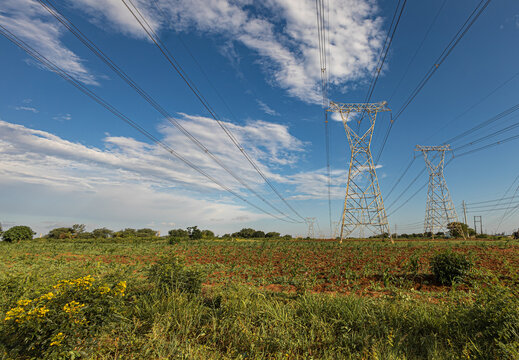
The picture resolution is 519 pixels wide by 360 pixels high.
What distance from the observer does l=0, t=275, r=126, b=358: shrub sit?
12.6ft

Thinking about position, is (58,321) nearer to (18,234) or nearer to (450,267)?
(450,267)

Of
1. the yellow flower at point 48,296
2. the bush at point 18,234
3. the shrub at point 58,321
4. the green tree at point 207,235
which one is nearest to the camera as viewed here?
the shrub at point 58,321

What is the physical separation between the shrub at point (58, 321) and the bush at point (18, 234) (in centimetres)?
7002

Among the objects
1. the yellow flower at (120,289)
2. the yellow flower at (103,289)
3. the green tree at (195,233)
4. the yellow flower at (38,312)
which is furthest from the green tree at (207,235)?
the yellow flower at (38,312)

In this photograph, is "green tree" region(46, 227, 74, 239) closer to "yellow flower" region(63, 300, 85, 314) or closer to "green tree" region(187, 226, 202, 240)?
"green tree" region(187, 226, 202, 240)

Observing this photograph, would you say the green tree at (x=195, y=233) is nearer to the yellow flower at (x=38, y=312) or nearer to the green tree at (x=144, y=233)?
the green tree at (x=144, y=233)

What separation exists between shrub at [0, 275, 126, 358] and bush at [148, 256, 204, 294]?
2123 millimetres

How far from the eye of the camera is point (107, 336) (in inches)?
188

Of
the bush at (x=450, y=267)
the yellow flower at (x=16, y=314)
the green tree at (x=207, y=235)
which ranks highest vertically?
the bush at (x=450, y=267)

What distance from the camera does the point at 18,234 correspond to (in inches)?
2048

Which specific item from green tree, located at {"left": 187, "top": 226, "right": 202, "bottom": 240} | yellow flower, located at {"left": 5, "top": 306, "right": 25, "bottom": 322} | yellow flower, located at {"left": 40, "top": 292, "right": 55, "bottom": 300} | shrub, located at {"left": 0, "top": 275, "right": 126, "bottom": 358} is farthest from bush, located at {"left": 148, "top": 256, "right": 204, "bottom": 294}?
green tree, located at {"left": 187, "top": 226, "right": 202, "bottom": 240}

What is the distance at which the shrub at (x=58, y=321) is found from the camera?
3838 millimetres

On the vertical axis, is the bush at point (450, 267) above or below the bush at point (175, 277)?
above

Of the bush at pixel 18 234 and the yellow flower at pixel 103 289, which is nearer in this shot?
the yellow flower at pixel 103 289
